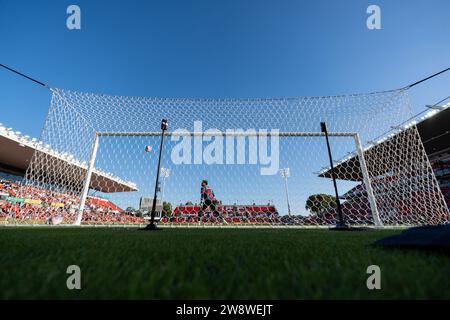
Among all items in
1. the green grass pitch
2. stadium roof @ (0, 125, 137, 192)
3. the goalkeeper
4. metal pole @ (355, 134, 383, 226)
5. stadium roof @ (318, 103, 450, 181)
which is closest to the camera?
the green grass pitch

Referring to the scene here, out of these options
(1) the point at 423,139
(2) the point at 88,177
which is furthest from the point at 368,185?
(1) the point at 423,139

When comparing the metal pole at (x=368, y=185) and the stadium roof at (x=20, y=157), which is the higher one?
the stadium roof at (x=20, y=157)

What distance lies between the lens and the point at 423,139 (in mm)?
13758

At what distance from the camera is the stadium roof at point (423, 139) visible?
7362 millimetres

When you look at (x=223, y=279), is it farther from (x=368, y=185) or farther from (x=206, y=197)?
(x=368, y=185)

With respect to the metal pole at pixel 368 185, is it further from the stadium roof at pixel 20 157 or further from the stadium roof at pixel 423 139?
the stadium roof at pixel 20 157

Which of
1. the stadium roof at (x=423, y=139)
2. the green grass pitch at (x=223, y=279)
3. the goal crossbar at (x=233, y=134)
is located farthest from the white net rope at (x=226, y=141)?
the green grass pitch at (x=223, y=279)

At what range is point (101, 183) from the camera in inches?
667

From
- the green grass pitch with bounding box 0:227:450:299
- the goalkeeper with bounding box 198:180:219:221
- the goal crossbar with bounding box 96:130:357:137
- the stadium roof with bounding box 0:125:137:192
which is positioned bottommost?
the green grass pitch with bounding box 0:227:450:299

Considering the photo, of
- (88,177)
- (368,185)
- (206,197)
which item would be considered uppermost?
(88,177)

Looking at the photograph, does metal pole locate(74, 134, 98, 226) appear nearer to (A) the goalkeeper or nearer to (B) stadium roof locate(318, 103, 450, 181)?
(A) the goalkeeper

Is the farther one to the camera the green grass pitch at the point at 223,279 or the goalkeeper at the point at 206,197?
the goalkeeper at the point at 206,197

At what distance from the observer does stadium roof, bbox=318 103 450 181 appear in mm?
7362

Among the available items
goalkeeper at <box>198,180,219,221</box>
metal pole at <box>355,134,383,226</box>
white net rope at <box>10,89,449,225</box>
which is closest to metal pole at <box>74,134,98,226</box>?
white net rope at <box>10,89,449,225</box>
